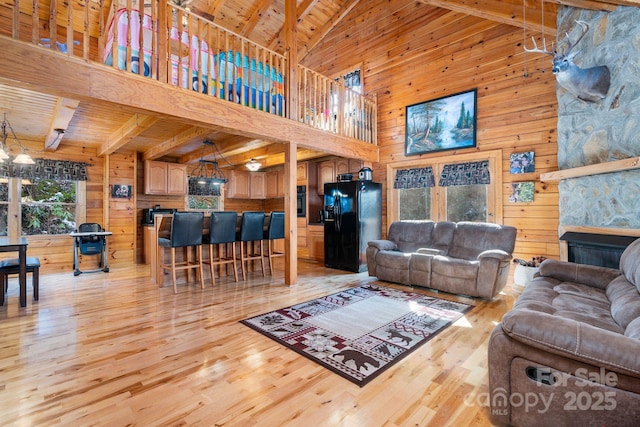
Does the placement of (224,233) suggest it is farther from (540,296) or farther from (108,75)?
(540,296)

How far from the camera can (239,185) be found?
7.98 meters

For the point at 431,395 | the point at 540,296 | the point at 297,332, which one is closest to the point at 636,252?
the point at 540,296

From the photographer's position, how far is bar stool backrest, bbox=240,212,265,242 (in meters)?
4.66

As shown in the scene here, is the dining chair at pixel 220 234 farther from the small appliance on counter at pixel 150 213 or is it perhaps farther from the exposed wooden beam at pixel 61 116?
the small appliance on counter at pixel 150 213

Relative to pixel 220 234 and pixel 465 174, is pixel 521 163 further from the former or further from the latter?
pixel 220 234

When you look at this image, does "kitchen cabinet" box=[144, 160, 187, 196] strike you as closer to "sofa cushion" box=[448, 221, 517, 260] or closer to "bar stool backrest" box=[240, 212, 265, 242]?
"bar stool backrest" box=[240, 212, 265, 242]

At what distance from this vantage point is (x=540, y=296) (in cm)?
218

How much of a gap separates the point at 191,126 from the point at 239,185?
352cm

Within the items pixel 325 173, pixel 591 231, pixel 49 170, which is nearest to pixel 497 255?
pixel 591 231

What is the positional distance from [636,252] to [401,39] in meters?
5.13

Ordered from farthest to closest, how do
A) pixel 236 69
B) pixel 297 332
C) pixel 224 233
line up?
pixel 224 233
pixel 236 69
pixel 297 332

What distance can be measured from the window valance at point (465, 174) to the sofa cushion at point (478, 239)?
89cm

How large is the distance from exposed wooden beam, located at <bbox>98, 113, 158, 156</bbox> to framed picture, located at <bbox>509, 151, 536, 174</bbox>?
500 cm

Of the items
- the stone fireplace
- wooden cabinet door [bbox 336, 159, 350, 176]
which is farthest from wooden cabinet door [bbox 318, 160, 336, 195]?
the stone fireplace
